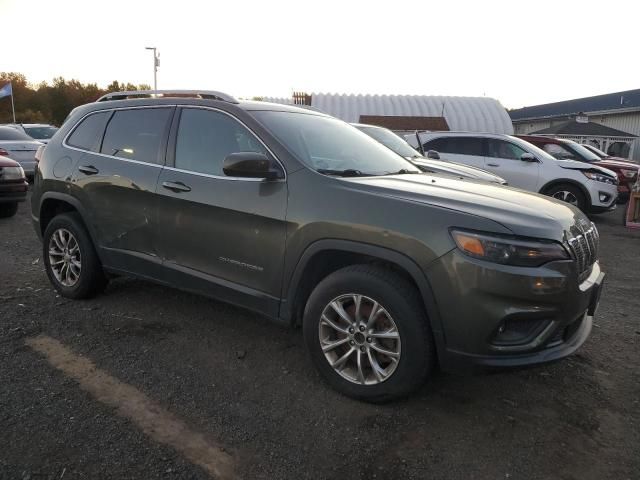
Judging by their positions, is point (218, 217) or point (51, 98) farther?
point (51, 98)

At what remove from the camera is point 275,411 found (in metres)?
2.89

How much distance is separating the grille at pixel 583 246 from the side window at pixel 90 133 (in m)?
3.63

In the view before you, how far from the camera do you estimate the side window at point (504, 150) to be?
1058 cm

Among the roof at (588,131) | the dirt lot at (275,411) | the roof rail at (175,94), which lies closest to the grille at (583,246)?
the dirt lot at (275,411)

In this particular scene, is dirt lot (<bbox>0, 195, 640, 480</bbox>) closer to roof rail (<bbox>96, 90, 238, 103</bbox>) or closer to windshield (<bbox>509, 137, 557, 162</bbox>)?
roof rail (<bbox>96, 90, 238, 103</bbox>)

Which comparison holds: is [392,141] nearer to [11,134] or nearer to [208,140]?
[208,140]

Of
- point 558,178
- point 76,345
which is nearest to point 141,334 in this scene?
point 76,345

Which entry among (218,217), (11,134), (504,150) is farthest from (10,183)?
(504,150)

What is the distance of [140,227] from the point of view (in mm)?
3840

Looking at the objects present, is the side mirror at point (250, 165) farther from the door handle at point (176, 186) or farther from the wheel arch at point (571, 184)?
the wheel arch at point (571, 184)

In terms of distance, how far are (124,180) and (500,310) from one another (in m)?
2.88

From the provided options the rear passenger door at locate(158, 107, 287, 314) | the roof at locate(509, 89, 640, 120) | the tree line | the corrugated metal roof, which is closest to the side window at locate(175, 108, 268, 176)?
the rear passenger door at locate(158, 107, 287, 314)

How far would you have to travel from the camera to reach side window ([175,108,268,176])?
11.3 ft

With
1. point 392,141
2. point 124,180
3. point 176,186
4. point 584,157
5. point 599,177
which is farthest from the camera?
point 584,157
